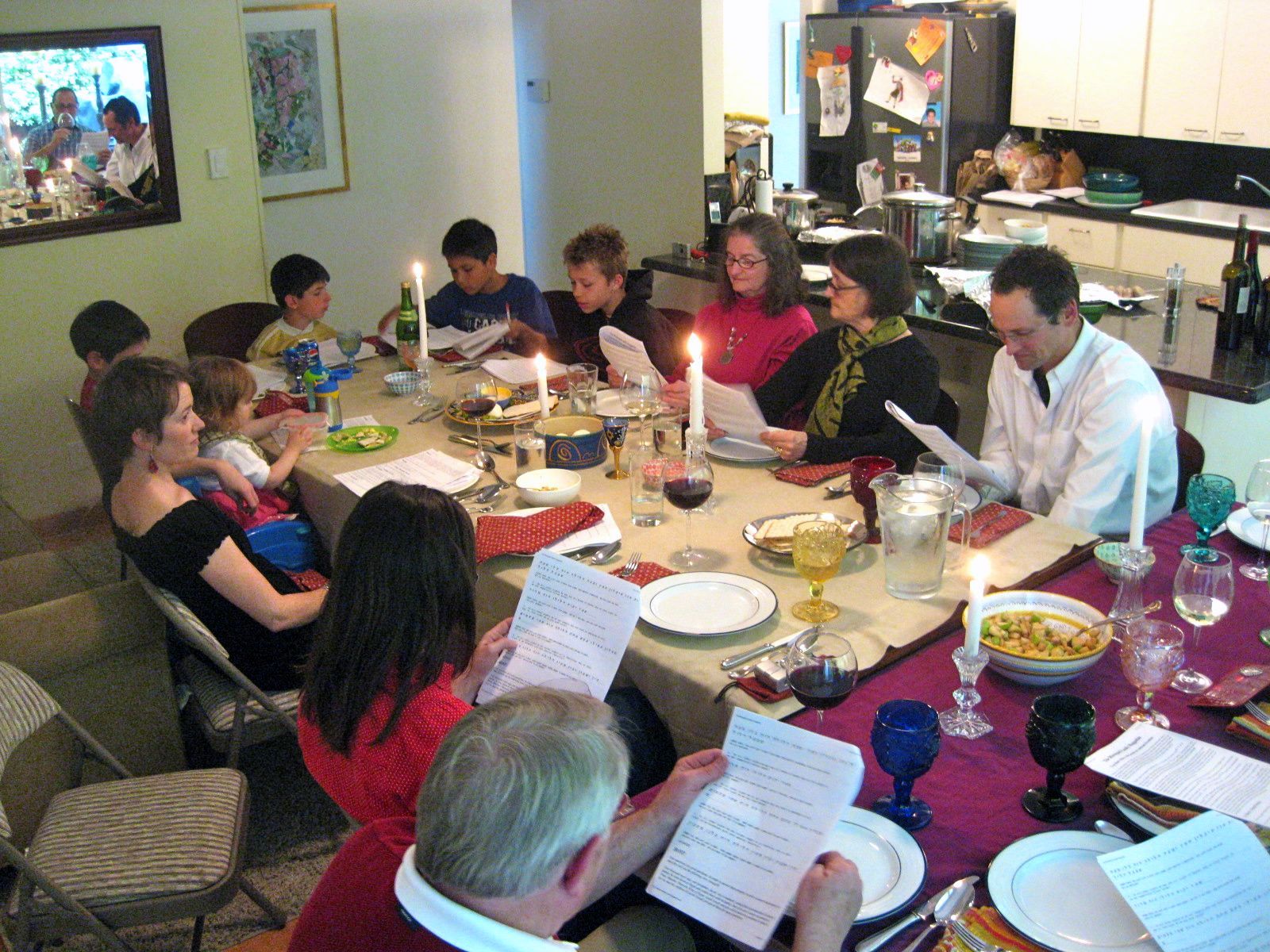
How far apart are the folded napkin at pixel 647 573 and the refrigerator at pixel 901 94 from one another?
3694 millimetres

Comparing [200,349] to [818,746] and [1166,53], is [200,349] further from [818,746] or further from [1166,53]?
[1166,53]

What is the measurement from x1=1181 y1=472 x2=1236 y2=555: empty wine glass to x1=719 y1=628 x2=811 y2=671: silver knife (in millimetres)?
793

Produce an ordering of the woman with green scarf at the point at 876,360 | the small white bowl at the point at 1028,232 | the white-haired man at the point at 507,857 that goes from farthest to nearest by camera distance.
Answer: the small white bowl at the point at 1028,232
the woman with green scarf at the point at 876,360
the white-haired man at the point at 507,857

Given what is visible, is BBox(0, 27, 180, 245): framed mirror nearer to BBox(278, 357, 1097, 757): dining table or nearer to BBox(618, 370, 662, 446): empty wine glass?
BBox(278, 357, 1097, 757): dining table

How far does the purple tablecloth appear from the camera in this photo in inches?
58.2

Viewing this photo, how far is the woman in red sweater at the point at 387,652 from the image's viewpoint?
5.40 feet

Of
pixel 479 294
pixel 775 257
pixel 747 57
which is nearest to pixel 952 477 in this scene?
pixel 775 257

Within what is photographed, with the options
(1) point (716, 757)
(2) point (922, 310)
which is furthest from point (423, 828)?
(2) point (922, 310)

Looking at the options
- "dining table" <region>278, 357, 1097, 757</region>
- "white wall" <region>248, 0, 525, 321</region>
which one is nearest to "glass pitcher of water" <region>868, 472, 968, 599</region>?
"dining table" <region>278, 357, 1097, 757</region>

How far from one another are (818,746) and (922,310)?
2.53 metres

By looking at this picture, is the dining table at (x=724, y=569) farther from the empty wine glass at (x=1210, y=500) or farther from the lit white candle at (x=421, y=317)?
the lit white candle at (x=421, y=317)

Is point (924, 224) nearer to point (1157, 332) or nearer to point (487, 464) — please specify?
point (1157, 332)

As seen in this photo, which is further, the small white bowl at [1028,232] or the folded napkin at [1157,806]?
the small white bowl at [1028,232]

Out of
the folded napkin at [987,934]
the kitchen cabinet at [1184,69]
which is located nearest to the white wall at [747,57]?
the kitchen cabinet at [1184,69]
